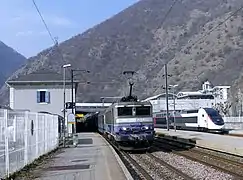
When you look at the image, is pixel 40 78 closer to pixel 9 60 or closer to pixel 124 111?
pixel 124 111

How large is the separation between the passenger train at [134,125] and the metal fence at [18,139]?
621 cm

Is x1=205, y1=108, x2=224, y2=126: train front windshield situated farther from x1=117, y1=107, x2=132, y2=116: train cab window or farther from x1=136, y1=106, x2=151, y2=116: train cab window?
x1=117, y1=107, x2=132, y2=116: train cab window

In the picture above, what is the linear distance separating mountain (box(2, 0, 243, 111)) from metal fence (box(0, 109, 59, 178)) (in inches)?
2516

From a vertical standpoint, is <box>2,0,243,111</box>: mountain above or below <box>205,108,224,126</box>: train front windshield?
above

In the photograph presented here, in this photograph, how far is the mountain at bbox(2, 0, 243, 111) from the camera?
99.7 metres

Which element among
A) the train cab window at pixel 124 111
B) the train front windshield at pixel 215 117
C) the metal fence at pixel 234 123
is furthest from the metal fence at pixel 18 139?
the metal fence at pixel 234 123

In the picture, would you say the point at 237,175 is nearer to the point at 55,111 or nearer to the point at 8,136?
the point at 8,136

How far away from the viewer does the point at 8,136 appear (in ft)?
47.0

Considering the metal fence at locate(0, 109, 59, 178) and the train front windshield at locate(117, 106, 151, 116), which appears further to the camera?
the train front windshield at locate(117, 106, 151, 116)

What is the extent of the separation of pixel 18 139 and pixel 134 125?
12.9 meters

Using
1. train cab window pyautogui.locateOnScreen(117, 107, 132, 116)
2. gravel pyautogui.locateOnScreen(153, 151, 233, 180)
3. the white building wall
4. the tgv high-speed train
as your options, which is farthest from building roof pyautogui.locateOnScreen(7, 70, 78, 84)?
gravel pyautogui.locateOnScreen(153, 151, 233, 180)

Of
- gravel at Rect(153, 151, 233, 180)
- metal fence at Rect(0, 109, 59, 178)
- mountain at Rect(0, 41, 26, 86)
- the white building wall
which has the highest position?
mountain at Rect(0, 41, 26, 86)

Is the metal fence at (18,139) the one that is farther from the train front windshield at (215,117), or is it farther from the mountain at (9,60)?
the mountain at (9,60)

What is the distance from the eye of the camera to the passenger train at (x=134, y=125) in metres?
27.9
